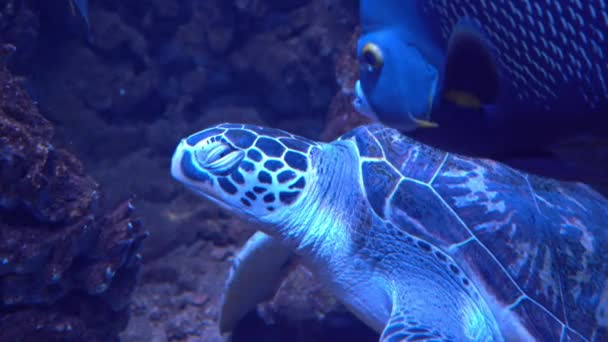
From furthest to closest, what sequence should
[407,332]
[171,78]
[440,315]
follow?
[171,78] < [440,315] < [407,332]

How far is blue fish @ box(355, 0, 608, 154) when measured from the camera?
467 millimetres

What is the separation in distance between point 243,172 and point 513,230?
1.29m

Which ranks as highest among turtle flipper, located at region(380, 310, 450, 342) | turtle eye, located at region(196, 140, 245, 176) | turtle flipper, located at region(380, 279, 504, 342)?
turtle eye, located at region(196, 140, 245, 176)

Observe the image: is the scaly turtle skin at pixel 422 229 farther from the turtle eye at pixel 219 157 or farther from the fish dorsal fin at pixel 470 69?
the fish dorsal fin at pixel 470 69

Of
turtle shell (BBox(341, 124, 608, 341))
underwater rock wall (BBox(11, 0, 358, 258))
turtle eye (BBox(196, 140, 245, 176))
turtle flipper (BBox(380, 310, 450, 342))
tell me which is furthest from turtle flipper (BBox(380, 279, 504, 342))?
underwater rock wall (BBox(11, 0, 358, 258))

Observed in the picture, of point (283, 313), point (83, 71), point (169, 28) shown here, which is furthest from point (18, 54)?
point (283, 313)

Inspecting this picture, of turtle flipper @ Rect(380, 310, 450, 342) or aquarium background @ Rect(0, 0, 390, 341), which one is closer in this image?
turtle flipper @ Rect(380, 310, 450, 342)

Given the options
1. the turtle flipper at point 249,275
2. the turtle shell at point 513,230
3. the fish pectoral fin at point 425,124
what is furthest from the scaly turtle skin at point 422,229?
the fish pectoral fin at point 425,124

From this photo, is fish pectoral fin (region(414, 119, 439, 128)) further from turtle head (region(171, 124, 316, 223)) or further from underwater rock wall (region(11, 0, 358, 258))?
underwater rock wall (region(11, 0, 358, 258))

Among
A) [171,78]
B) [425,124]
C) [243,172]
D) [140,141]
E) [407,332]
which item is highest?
[425,124]

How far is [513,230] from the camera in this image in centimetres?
190

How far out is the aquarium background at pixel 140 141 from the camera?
211cm

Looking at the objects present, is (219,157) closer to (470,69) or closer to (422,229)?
(422,229)

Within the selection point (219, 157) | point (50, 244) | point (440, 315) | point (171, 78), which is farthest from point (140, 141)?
point (440, 315)
